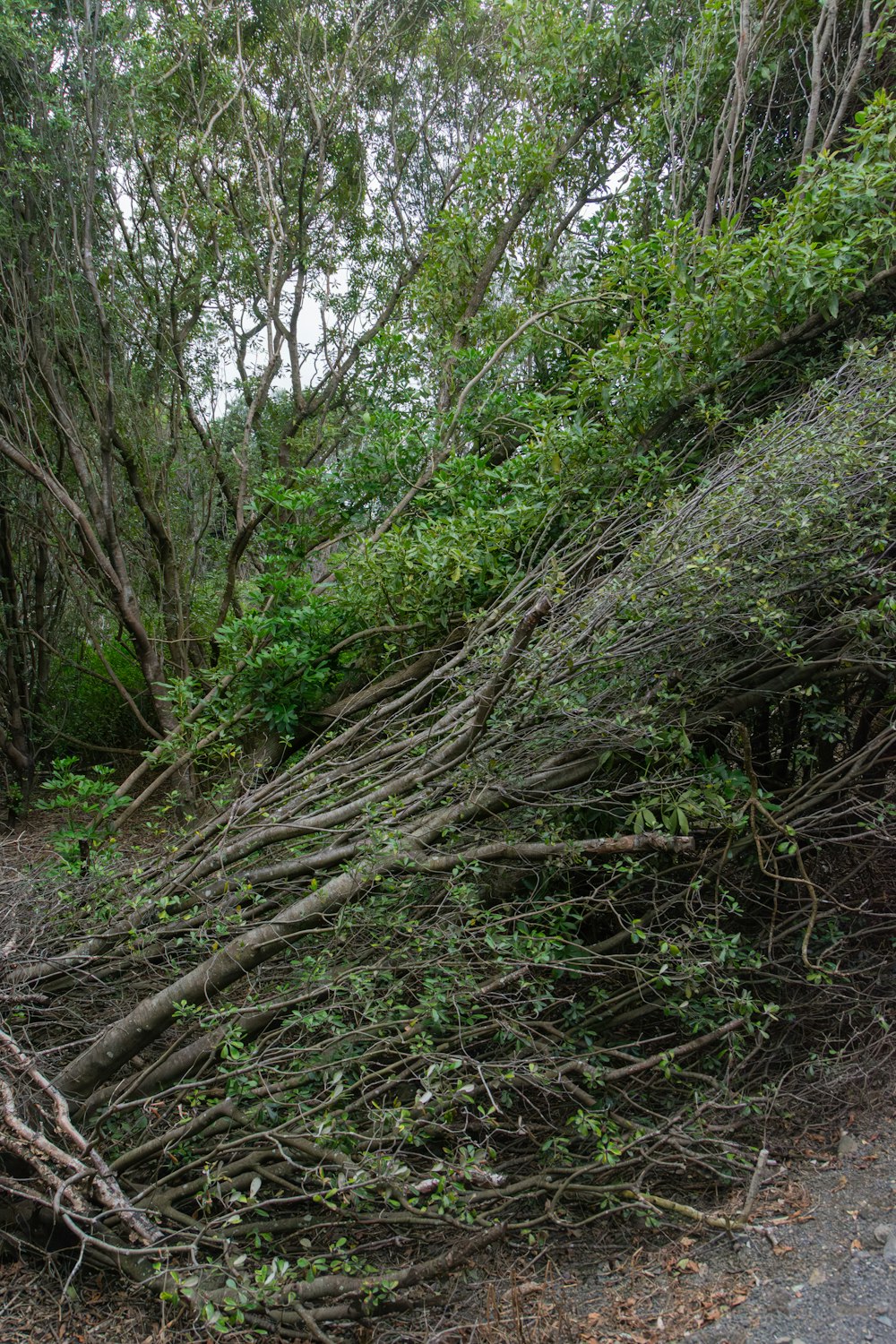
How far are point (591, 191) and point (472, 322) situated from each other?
1750mm

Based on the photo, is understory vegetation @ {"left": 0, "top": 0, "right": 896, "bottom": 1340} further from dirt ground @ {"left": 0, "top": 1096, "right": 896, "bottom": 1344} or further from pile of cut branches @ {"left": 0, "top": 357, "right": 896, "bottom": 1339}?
dirt ground @ {"left": 0, "top": 1096, "right": 896, "bottom": 1344}

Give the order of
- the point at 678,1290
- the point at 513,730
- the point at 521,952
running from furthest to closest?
the point at 513,730 < the point at 521,952 < the point at 678,1290

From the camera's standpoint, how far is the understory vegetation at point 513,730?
325 cm

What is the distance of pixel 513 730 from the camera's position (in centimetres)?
378

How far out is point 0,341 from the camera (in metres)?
6.75

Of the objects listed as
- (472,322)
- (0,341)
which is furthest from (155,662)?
(472,322)

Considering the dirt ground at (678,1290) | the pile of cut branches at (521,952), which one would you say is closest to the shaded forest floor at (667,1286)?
the dirt ground at (678,1290)

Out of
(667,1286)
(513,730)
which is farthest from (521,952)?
(667,1286)

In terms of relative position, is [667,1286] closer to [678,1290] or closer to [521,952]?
[678,1290]

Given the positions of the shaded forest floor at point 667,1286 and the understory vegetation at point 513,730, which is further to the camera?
the understory vegetation at point 513,730

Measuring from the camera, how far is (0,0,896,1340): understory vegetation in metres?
3.25

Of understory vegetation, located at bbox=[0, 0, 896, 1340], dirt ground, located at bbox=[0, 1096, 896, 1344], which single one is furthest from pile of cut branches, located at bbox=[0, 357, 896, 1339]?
dirt ground, located at bbox=[0, 1096, 896, 1344]

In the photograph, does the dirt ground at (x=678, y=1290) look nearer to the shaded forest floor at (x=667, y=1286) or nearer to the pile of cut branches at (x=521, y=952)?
the shaded forest floor at (x=667, y=1286)

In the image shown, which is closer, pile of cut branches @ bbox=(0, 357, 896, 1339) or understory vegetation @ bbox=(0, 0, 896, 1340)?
pile of cut branches @ bbox=(0, 357, 896, 1339)
